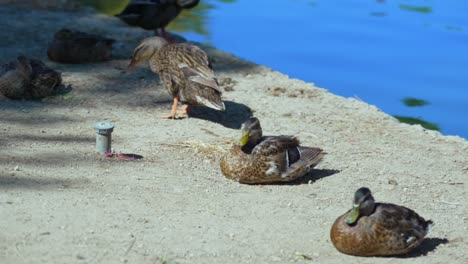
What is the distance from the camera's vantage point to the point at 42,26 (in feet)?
40.1

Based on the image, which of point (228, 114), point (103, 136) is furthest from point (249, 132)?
point (228, 114)

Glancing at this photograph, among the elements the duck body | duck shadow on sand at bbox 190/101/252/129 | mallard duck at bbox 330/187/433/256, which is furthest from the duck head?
mallard duck at bbox 330/187/433/256

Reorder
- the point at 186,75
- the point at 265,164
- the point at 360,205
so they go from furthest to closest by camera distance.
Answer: the point at 186,75 → the point at 265,164 → the point at 360,205

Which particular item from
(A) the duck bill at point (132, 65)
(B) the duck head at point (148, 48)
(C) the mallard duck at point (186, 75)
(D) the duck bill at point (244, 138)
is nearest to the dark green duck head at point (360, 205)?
(D) the duck bill at point (244, 138)

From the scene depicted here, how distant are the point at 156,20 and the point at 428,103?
3.48m

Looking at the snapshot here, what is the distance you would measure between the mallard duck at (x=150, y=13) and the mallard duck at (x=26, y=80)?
2.61m

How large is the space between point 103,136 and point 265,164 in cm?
130

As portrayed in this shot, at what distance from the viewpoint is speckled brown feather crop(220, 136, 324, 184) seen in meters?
7.27

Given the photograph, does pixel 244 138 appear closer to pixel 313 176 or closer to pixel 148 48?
pixel 313 176

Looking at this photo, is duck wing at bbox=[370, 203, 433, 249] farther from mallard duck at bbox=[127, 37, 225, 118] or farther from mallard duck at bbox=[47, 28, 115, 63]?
mallard duck at bbox=[47, 28, 115, 63]

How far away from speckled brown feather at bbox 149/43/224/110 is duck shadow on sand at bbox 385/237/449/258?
2.71m

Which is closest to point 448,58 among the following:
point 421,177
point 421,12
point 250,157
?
point 421,12

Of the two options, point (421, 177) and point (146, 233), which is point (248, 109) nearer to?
point (421, 177)

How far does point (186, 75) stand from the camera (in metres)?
8.95
